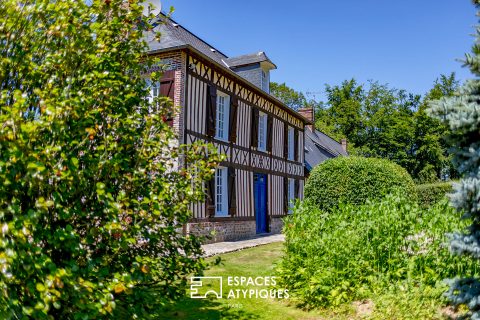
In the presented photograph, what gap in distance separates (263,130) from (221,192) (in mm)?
3910

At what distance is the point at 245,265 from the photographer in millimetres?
8633

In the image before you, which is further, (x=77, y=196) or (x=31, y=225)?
(x=77, y=196)

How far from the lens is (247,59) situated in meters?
16.9

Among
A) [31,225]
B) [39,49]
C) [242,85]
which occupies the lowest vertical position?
[31,225]

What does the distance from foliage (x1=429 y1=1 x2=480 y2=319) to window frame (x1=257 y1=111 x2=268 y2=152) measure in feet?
42.8

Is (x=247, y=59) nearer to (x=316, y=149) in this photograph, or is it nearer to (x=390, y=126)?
(x=316, y=149)

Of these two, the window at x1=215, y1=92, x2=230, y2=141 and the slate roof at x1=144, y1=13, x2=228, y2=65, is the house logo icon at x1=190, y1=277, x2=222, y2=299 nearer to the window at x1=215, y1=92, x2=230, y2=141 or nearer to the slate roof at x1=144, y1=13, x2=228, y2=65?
the slate roof at x1=144, y1=13, x2=228, y2=65

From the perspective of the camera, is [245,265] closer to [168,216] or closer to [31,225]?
[168,216]

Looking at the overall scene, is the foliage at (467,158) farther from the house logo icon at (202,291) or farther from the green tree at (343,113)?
the green tree at (343,113)

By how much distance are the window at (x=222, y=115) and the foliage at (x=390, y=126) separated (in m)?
22.2

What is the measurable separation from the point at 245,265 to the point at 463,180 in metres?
6.23

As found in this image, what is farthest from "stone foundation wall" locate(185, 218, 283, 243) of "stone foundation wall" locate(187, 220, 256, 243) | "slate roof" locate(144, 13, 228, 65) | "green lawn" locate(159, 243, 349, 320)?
"green lawn" locate(159, 243, 349, 320)

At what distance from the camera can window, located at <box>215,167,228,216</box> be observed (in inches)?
519

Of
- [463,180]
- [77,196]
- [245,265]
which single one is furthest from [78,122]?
[245,265]
